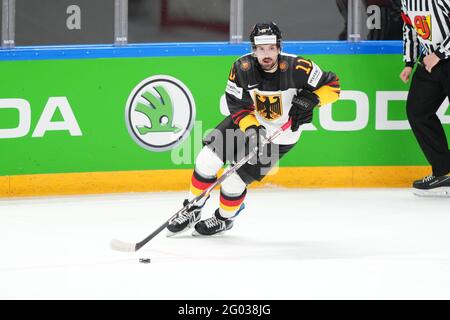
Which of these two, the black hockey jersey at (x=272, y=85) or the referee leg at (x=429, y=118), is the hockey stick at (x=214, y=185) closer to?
the black hockey jersey at (x=272, y=85)

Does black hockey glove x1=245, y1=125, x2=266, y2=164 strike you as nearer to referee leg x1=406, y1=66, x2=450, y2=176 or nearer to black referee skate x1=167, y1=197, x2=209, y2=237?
black referee skate x1=167, y1=197, x2=209, y2=237

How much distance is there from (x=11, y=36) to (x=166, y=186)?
1.25m

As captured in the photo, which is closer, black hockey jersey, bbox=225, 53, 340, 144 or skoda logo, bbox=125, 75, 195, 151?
black hockey jersey, bbox=225, 53, 340, 144

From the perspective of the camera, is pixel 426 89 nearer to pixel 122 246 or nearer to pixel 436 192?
pixel 436 192

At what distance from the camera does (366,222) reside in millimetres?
6121

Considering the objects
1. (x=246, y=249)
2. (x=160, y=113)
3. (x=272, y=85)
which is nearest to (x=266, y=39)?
(x=272, y=85)

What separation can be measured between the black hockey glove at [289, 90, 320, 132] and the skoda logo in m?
1.50

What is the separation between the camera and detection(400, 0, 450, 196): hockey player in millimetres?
6734

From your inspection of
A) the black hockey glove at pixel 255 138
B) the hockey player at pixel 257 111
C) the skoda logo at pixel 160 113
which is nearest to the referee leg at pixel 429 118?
the skoda logo at pixel 160 113

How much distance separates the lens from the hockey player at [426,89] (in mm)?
6734

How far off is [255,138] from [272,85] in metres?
0.28

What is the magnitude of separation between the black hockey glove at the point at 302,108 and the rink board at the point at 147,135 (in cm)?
152

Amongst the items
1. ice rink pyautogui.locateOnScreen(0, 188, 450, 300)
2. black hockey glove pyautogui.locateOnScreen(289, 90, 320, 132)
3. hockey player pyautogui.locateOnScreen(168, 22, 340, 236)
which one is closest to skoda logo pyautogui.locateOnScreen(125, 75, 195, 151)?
ice rink pyautogui.locateOnScreen(0, 188, 450, 300)
